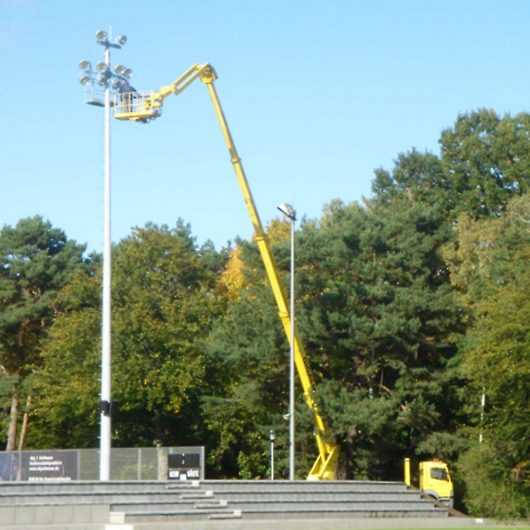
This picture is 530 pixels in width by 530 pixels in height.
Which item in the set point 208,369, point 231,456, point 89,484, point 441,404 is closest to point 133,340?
point 208,369

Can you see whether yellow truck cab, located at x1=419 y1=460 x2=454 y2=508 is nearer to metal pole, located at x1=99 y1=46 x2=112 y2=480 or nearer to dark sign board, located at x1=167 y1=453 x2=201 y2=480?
dark sign board, located at x1=167 y1=453 x2=201 y2=480

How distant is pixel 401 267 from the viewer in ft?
204

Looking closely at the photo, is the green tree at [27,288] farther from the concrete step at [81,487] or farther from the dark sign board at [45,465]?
the concrete step at [81,487]

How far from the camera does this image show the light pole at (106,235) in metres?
37.0

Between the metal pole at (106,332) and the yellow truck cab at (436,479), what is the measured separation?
23.1 m

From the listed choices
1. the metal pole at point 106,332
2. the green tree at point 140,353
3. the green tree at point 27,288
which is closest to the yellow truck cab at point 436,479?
the green tree at point 140,353

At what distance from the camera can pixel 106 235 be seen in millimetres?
38438

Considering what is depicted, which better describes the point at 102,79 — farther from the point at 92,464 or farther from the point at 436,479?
the point at 436,479

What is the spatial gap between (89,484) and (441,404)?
97.6ft

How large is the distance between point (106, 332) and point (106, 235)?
10.9 ft

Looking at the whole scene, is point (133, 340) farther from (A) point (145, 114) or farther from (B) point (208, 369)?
(A) point (145, 114)

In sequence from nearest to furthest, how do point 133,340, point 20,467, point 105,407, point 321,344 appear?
1. point 105,407
2. point 20,467
3. point 321,344
4. point 133,340

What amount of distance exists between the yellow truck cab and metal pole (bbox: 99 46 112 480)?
909 inches

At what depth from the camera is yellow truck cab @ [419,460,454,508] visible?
56.2m
